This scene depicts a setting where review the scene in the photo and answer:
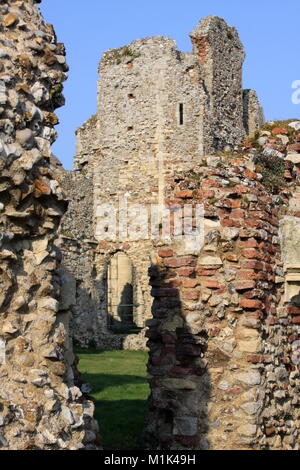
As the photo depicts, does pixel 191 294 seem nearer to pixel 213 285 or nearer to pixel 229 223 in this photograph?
pixel 213 285

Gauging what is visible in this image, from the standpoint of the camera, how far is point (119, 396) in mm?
10430

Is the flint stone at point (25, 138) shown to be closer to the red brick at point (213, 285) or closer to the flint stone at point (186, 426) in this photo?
the red brick at point (213, 285)

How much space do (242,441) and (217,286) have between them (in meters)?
1.51

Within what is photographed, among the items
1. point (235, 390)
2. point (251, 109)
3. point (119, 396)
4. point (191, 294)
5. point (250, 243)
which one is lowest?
point (119, 396)

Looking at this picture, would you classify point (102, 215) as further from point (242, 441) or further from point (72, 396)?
point (72, 396)

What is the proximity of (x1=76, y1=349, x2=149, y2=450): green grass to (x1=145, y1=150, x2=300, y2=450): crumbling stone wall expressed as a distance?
A: 50cm


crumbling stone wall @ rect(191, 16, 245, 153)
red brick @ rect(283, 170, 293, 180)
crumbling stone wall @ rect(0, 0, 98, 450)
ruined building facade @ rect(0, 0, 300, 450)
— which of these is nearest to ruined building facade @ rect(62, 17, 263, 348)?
crumbling stone wall @ rect(191, 16, 245, 153)

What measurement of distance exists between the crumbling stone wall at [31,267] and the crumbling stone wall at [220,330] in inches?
106

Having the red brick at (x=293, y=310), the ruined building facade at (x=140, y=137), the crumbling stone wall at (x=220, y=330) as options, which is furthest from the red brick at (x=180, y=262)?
the ruined building facade at (x=140, y=137)

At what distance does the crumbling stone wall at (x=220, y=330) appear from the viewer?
22.6 feet

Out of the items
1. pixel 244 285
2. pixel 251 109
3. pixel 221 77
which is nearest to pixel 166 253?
pixel 244 285

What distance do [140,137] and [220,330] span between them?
745 inches

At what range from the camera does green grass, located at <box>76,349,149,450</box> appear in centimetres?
770

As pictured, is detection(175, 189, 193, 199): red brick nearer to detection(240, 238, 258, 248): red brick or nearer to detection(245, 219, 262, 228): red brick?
detection(245, 219, 262, 228): red brick
